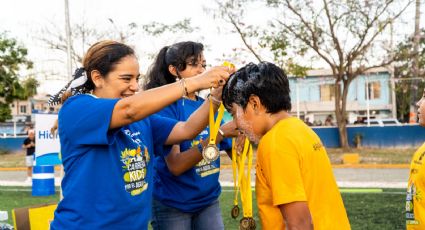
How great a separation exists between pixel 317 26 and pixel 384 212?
1249 centimetres

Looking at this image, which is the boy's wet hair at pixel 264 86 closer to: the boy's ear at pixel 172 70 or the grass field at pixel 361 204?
the boy's ear at pixel 172 70

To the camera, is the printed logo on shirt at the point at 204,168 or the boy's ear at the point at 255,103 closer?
the boy's ear at the point at 255,103

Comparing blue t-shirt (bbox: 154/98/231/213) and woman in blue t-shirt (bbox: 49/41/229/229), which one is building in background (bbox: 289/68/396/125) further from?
woman in blue t-shirt (bbox: 49/41/229/229)

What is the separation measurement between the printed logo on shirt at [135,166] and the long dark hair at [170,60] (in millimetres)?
903

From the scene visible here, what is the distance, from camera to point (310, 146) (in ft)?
6.98

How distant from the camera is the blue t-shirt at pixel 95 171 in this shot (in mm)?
2203

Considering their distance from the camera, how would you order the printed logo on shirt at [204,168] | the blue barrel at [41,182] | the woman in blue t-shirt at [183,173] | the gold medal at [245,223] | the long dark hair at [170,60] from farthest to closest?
the blue barrel at [41,182] → the long dark hair at [170,60] → the printed logo on shirt at [204,168] → the woman in blue t-shirt at [183,173] → the gold medal at [245,223]

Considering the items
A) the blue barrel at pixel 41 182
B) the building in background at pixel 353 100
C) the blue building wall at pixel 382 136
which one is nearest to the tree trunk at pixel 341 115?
→ the blue building wall at pixel 382 136

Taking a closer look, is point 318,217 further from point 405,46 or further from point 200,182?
point 405,46

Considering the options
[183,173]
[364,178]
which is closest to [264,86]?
[183,173]

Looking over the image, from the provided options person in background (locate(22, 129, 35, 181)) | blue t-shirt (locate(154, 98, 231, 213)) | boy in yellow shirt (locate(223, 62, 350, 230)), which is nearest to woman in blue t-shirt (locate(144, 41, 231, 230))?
blue t-shirt (locate(154, 98, 231, 213))

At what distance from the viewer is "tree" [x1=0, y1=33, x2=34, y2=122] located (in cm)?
3073

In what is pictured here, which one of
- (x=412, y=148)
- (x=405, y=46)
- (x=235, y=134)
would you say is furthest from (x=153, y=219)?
(x=412, y=148)

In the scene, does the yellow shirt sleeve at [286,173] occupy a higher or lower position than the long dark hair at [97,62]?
lower
